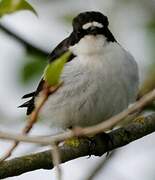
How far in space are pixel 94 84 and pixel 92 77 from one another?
5 cm

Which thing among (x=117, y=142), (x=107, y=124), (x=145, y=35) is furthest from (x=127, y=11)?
(x=107, y=124)

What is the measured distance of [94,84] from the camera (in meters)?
3.61

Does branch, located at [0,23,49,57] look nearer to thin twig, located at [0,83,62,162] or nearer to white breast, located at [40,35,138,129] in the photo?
white breast, located at [40,35,138,129]

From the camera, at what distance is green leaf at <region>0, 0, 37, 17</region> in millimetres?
2179

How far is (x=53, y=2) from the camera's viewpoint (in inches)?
169

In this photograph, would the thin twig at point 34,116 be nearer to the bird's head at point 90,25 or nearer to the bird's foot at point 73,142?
the bird's foot at point 73,142

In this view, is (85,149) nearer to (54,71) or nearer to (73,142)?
(73,142)

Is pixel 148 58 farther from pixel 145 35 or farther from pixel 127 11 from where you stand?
pixel 127 11

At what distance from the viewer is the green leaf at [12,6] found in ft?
7.15

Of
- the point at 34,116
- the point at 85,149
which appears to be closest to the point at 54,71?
the point at 34,116

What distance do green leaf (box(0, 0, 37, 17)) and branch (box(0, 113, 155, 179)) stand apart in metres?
1.04

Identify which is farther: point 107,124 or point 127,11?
point 127,11

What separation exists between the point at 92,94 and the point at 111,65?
0.77ft

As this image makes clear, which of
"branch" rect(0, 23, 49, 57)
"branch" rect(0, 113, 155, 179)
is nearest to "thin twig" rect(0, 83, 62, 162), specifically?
"branch" rect(0, 113, 155, 179)
